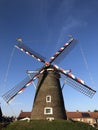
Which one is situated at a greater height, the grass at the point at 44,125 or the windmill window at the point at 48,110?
the windmill window at the point at 48,110

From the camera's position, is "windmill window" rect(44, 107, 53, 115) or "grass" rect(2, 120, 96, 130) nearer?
"grass" rect(2, 120, 96, 130)

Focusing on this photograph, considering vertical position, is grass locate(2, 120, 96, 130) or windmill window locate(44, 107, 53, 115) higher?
windmill window locate(44, 107, 53, 115)

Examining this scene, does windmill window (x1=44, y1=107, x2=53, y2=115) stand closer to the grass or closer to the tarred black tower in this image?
the tarred black tower

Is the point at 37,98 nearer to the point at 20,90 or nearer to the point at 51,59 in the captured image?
the point at 20,90

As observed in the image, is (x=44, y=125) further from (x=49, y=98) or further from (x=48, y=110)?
(x=49, y=98)

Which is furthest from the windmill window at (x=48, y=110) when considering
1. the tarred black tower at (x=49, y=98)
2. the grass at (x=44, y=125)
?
the grass at (x=44, y=125)

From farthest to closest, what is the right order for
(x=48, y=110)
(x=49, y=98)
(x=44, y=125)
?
(x=49, y=98) < (x=48, y=110) < (x=44, y=125)

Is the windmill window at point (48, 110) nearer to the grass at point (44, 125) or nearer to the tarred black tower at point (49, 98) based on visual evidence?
the tarred black tower at point (49, 98)

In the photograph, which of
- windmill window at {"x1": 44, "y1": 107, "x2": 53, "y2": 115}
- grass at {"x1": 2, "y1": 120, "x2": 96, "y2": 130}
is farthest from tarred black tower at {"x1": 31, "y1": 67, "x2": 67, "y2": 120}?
grass at {"x1": 2, "y1": 120, "x2": 96, "y2": 130}

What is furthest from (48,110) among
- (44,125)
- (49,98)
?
(44,125)

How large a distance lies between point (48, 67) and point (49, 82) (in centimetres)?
205

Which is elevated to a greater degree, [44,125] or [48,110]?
[48,110]

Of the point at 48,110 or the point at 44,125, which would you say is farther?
the point at 48,110

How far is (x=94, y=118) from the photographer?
2645 inches
